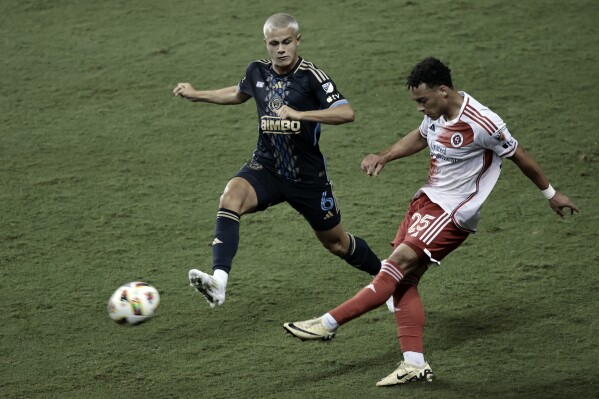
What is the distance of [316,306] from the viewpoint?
6.95 metres

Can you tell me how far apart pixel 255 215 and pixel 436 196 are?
2.80 meters

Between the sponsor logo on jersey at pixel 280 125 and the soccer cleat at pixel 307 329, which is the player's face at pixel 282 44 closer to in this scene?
the sponsor logo on jersey at pixel 280 125

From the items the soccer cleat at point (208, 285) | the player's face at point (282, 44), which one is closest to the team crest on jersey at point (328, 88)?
the player's face at point (282, 44)

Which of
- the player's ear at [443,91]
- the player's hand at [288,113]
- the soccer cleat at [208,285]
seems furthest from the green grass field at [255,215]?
the player's ear at [443,91]

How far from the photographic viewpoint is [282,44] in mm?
6234

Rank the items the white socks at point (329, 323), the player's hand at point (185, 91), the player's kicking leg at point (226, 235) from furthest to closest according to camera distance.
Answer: the player's hand at point (185, 91) < the player's kicking leg at point (226, 235) < the white socks at point (329, 323)

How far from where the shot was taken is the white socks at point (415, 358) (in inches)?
233

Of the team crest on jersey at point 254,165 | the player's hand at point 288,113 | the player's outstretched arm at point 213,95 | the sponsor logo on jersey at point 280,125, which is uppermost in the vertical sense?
the player's outstretched arm at point 213,95

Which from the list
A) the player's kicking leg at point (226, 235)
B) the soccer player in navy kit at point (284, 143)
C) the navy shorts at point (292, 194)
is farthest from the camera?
the navy shorts at point (292, 194)

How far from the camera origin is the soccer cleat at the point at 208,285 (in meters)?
5.68

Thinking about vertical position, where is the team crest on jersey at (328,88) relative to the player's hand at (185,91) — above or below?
below

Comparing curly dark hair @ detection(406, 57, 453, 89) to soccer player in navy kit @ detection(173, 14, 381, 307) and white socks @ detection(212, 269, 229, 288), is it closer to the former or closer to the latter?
soccer player in navy kit @ detection(173, 14, 381, 307)

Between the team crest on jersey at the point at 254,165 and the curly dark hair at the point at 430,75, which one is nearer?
the curly dark hair at the point at 430,75

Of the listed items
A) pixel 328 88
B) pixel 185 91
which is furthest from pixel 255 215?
pixel 328 88
